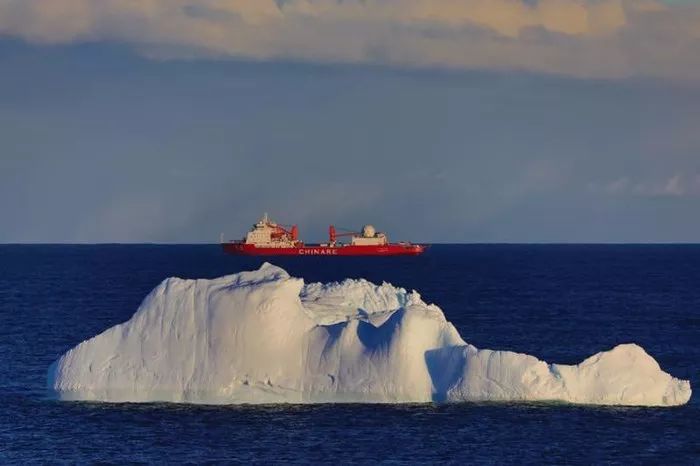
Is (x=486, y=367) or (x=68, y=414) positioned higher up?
(x=486, y=367)

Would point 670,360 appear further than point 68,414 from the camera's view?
Yes

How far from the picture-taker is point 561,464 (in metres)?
34.8

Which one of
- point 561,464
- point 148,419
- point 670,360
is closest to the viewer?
point 561,464

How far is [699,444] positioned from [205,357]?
17545mm

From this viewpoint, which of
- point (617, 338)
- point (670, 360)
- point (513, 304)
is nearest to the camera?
point (670, 360)

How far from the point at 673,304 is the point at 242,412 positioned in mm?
59478

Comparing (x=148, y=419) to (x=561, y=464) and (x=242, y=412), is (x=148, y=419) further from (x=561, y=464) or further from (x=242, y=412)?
(x=561, y=464)

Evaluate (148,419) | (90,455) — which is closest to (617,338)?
(148,419)

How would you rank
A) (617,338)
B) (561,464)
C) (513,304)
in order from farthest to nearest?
(513,304)
(617,338)
(561,464)

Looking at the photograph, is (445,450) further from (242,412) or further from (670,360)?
(670,360)

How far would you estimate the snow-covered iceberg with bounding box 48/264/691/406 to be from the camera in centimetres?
4172

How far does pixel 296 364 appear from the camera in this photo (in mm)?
42375

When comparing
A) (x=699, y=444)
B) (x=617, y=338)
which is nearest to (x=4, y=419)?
(x=699, y=444)

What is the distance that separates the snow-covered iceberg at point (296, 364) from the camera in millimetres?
41719
